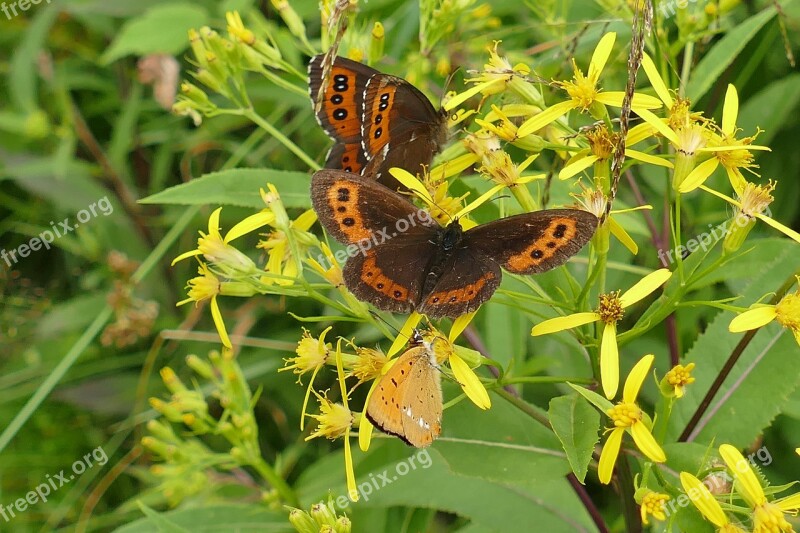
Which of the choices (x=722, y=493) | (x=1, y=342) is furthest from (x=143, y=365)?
(x=722, y=493)

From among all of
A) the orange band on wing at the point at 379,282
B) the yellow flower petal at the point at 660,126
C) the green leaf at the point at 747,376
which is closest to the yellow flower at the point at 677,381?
the green leaf at the point at 747,376

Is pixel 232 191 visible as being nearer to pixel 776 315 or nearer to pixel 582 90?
pixel 582 90

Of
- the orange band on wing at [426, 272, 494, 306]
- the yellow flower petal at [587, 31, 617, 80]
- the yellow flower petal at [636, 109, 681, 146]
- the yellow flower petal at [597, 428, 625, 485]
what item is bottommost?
the yellow flower petal at [597, 428, 625, 485]

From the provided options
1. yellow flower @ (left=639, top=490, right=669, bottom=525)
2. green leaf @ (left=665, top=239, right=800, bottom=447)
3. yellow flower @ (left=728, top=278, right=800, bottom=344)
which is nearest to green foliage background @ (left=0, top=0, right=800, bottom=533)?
green leaf @ (left=665, top=239, right=800, bottom=447)

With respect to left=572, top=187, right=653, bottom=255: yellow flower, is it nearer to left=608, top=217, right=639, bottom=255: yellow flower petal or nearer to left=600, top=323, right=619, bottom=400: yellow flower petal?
left=608, top=217, right=639, bottom=255: yellow flower petal

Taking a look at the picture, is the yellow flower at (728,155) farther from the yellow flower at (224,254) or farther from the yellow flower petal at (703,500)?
the yellow flower at (224,254)

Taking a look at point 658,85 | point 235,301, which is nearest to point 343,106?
point 658,85
